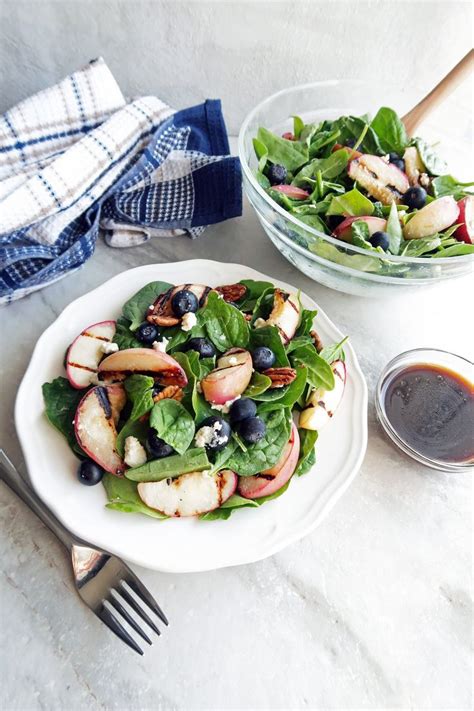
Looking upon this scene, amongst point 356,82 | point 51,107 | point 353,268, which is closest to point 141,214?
point 51,107

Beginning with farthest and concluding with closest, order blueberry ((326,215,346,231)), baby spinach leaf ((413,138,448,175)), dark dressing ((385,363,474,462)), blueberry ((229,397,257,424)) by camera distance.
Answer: baby spinach leaf ((413,138,448,175))
blueberry ((326,215,346,231))
dark dressing ((385,363,474,462))
blueberry ((229,397,257,424))

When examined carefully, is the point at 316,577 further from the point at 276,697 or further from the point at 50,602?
the point at 50,602

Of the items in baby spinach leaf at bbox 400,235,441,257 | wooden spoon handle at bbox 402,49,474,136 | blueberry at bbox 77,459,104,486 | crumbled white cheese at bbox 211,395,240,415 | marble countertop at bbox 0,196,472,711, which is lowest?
marble countertop at bbox 0,196,472,711

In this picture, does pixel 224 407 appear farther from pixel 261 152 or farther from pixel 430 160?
pixel 430 160

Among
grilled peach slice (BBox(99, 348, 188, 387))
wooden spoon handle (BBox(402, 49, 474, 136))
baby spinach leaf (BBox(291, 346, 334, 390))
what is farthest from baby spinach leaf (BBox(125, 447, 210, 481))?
wooden spoon handle (BBox(402, 49, 474, 136))

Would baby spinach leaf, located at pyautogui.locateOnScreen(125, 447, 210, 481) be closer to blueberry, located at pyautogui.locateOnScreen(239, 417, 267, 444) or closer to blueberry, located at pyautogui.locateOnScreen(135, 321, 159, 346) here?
blueberry, located at pyautogui.locateOnScreen(239, 417, 267, 444)

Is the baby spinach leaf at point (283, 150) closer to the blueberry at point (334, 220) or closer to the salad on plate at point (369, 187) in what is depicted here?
the salad on plate at point (369, 187)

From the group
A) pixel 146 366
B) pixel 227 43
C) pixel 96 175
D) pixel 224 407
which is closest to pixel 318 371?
pixel 224 407
